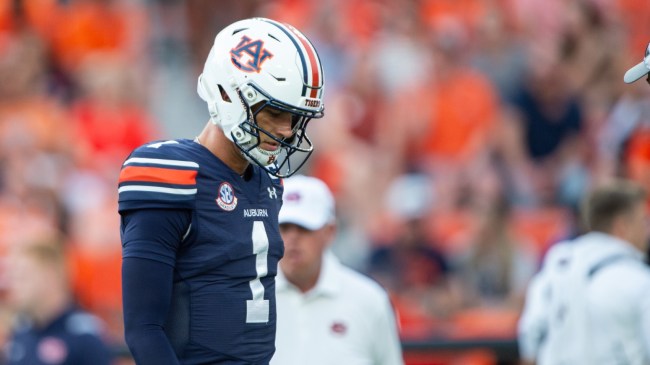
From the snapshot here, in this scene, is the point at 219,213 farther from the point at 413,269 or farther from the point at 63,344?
the point at 413,269

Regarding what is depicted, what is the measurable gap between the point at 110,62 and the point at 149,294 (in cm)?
719

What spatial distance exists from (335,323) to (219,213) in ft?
6.36

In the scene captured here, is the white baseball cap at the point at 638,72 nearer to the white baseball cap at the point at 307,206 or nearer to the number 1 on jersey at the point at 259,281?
the number 1 on jersey at the point at 259,281

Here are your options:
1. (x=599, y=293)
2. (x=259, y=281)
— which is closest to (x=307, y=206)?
(x=599, y=293)

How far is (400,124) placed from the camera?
33.1ft

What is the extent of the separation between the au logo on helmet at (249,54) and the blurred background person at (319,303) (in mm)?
1778

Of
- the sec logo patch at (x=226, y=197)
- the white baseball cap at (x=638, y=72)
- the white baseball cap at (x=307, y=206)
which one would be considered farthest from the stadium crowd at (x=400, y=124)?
the sec logo patch at (x=226, y=197)

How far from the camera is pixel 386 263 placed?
8.95 meters

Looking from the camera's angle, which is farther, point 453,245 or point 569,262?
point 453,245

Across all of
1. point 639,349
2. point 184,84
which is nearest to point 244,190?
point 639,349

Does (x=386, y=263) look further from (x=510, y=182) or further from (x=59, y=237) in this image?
(x=59, y=237)

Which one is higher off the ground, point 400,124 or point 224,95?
point 224,95

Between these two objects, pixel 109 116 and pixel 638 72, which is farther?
pixel 109 116

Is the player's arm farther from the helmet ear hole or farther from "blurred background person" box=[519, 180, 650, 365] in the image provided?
"blurred background person" box=[519, 180, 650, 365]
